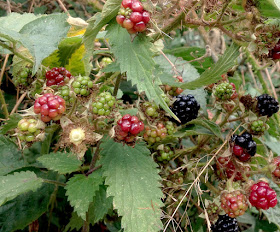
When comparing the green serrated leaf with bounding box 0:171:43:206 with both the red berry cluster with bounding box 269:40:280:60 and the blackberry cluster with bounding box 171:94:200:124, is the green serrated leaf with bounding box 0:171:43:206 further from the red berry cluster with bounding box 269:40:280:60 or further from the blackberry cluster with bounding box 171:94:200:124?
the red berry cluster with bounding box 269:40:280:60

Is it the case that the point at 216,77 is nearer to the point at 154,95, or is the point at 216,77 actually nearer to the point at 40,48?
the point at 154,95

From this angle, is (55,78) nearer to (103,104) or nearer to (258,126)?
(103,104)

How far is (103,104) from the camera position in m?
0.89

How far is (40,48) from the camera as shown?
2.85 ft

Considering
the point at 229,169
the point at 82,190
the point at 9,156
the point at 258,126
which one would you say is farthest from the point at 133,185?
the point at 9,156

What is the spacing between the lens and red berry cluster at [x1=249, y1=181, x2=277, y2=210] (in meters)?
1.01

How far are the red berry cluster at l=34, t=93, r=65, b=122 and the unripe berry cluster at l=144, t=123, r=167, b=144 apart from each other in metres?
0.29

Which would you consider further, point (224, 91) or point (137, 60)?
point (224, 91)

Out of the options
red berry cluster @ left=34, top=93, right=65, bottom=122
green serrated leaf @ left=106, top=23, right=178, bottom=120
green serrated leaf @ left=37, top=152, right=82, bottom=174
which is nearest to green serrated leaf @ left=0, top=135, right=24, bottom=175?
green serrated leaf @ left=37, top=152, right=82, bottom=174

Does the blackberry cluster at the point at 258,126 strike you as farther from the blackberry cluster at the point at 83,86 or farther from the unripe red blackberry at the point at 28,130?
the unripe red blackberry at the point at 28,130

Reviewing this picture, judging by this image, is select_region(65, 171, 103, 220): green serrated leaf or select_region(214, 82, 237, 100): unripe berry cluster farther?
select_region(214, 82, 237, 100): unripe berry cluster

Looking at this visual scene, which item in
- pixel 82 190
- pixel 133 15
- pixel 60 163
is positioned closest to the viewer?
pixel 133 15

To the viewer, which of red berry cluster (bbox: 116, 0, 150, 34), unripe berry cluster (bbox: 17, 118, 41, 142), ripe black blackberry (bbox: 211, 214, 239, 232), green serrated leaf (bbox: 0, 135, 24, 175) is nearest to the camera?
red berry cluster (bbox: 116, 0, 150, 34)

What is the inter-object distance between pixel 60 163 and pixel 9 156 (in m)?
0.33
